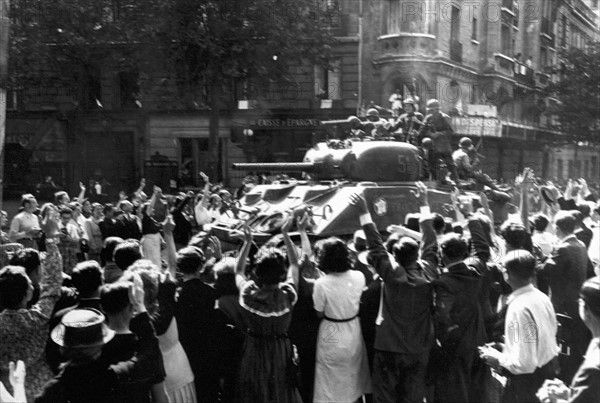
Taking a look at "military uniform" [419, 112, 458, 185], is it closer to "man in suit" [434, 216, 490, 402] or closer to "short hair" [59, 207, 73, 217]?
"short hair" [59, 207, 73, 217]

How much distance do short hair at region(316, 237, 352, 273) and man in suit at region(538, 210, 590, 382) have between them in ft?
6.94

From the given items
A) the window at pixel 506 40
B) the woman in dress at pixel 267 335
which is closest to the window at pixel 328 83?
the window at pixel 506 40

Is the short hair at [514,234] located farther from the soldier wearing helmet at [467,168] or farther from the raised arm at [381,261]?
the soldier wearing helmet at [467,168]

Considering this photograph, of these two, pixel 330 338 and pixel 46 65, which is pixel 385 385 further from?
pixel 46 65

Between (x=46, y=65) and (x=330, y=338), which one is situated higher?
(x=46, y=65)

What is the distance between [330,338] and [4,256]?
3445 millimetres

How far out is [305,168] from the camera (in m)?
12.1

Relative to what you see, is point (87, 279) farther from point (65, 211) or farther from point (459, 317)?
point (65, 211)

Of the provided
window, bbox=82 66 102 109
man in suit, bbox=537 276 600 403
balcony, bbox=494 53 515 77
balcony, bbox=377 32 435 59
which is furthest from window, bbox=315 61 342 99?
man in suit, bbox=537 276 600 403

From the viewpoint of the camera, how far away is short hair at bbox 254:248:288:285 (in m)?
5.03

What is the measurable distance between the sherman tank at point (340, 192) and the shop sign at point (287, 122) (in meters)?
11.7

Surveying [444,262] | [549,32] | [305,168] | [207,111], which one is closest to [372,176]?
[305,168]

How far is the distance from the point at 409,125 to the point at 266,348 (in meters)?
8.17

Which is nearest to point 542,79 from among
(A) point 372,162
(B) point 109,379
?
(A) point 372,162
